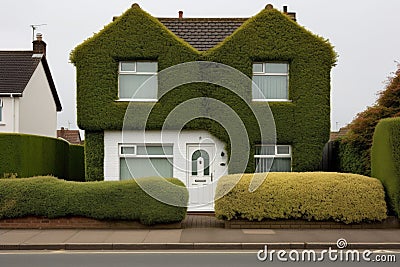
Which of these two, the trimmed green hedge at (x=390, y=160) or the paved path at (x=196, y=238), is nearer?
the paved path at (x=196, y=238)

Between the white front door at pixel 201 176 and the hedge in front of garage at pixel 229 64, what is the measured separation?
0.76 meters

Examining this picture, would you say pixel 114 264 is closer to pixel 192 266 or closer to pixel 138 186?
pixel 192 266

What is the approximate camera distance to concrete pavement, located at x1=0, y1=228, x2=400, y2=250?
13359 millimetres

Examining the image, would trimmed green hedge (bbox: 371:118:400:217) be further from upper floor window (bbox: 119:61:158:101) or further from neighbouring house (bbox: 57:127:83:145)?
neighbouring house (bbox: 57:127:83:145)

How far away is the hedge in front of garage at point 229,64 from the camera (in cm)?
2012

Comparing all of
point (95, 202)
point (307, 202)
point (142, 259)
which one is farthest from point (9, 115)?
point (142, 259)

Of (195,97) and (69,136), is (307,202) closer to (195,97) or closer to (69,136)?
(195,97)

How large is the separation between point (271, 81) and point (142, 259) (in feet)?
34.6

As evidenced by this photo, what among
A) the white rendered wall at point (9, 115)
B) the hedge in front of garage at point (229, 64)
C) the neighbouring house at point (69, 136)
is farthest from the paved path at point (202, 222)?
the neighbouring house at point (69, 136)

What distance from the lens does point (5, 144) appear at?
64.3ft

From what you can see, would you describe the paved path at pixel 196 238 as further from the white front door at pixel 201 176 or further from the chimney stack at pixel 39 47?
the chimney stack at pixel 39 47

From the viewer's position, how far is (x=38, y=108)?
34.7m

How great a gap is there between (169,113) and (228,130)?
2.16 meters

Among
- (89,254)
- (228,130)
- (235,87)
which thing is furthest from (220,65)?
(89,254)
